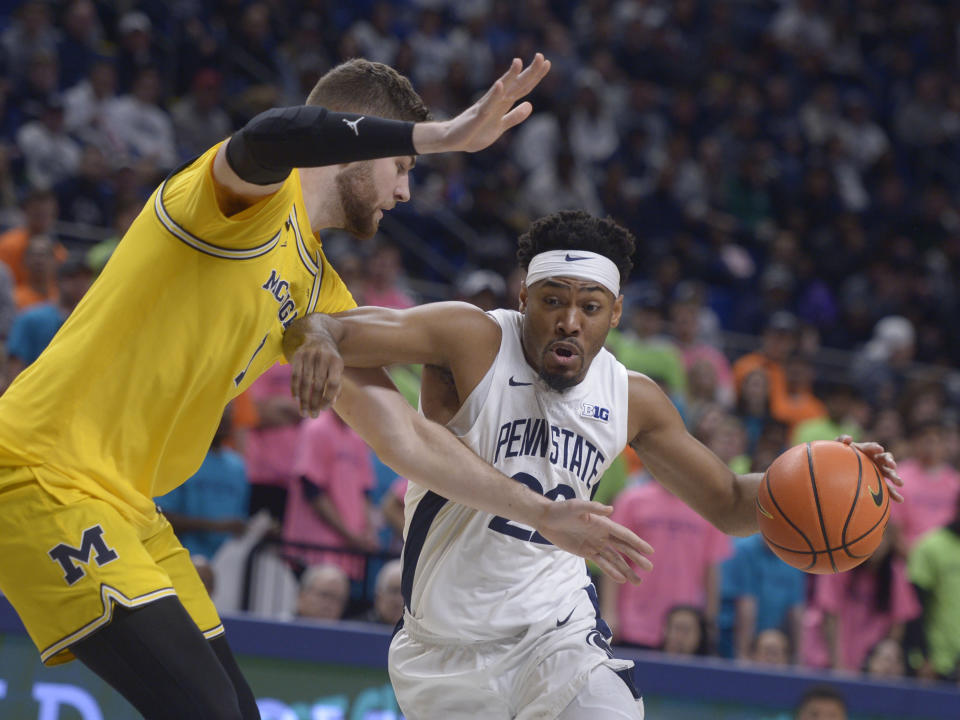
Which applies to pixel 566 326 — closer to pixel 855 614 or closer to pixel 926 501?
pixel 855 614

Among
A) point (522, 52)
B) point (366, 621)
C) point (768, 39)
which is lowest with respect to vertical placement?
point (366, 621)

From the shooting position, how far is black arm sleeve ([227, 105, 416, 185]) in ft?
10.2

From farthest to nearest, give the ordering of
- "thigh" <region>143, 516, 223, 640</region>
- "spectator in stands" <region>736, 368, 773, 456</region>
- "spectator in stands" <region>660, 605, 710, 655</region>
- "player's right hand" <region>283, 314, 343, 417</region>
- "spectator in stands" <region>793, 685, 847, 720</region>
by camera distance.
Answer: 1. "spectator in stands" <region>736, 368, 773, 456</region>
2. "spectator in stands" <region>660, 605, 710, 655</region>
3. "spectator in stands" <region>793, 685, 847, 720</region>
4. "thigh" <region>143, 516, 223, 640</region>
5. "player's right hand" <region>283, 314, 343, 417</region>

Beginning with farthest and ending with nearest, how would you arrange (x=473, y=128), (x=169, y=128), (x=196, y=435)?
(x=169, y=128) < (x=196, y=435) < (x=473, y=128)

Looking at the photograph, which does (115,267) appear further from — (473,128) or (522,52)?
(522,52)

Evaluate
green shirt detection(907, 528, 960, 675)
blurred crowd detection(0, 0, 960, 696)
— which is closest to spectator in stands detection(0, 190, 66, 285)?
blurred crowd detection(0, 0, 960, 696)

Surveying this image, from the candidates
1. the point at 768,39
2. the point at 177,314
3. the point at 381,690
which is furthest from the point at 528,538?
the point at 768,39

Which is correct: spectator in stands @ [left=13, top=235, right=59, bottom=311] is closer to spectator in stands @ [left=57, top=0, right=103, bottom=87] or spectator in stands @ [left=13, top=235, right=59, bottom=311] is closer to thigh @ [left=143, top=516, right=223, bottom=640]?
spectator in stands @ [left=57, top=0, right=103, bottom=87]

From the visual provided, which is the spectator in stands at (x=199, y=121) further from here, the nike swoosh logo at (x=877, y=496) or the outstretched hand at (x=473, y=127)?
the outstretched hand at (x=473, y=127)

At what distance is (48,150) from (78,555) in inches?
265

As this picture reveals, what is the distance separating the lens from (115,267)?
3.33 meters

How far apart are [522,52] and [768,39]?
4.21m

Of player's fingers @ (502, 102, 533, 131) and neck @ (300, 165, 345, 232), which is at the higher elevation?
player's fingers @ (502, 102, 533, 131)

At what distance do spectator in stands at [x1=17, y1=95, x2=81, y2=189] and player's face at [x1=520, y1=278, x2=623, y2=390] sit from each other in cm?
607
